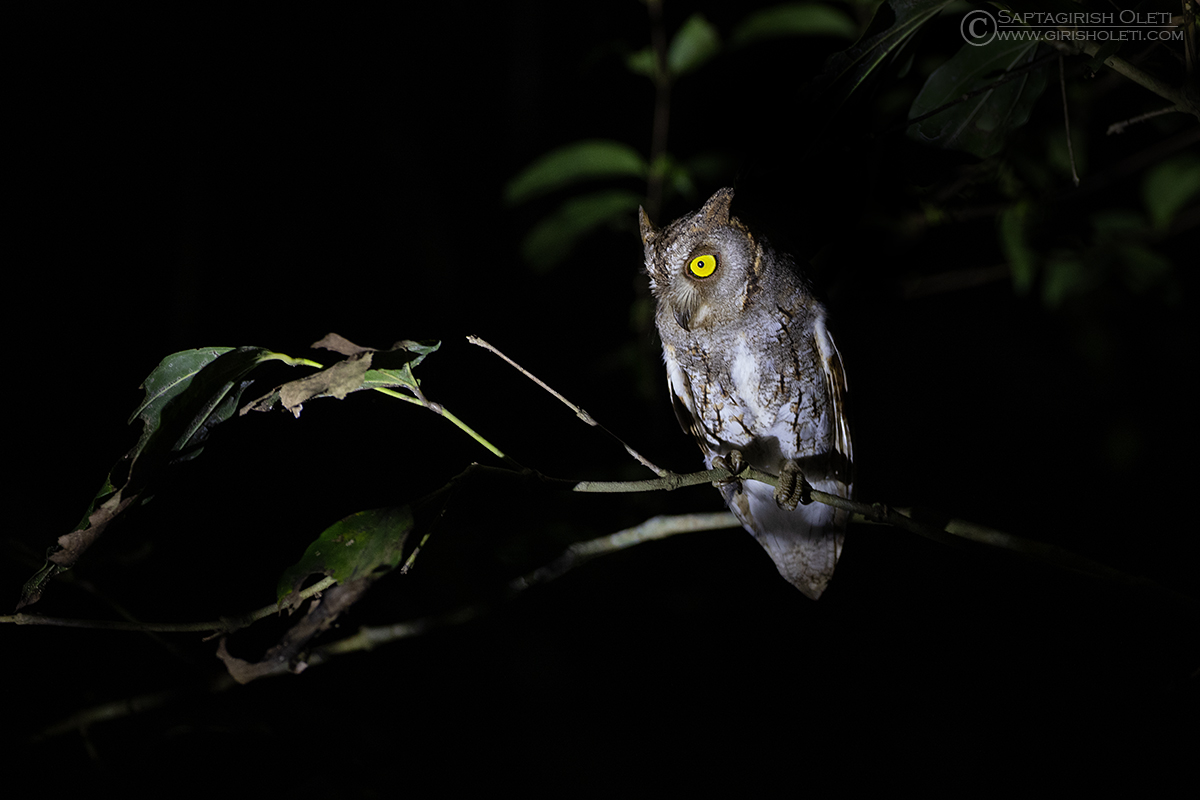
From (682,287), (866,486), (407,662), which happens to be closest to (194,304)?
(407,662)

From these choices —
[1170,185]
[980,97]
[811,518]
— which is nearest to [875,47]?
[980,97]

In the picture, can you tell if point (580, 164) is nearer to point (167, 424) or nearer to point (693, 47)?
point (693, 47)

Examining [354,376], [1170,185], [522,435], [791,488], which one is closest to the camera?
[354,376]

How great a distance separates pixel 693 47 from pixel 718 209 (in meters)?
0.57

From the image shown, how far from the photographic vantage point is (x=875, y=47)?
0.89m

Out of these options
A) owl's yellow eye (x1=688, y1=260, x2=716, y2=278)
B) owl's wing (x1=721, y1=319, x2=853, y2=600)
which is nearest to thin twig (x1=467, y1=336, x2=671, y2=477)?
owl's yellow eye (x1=688, y1=260, x2=716, y2=278)

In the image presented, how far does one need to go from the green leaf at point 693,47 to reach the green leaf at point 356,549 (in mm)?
1427

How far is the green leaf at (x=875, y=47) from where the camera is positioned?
86 centimetres

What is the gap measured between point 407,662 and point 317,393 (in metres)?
1.68

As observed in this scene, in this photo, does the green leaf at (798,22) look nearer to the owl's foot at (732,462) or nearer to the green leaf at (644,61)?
the green leaf at (644,61)

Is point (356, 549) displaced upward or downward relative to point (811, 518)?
upward

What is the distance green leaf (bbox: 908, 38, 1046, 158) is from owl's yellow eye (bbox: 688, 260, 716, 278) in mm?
515

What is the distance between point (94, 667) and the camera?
1.52 m

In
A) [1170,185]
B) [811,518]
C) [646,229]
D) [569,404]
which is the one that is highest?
[646,229]
